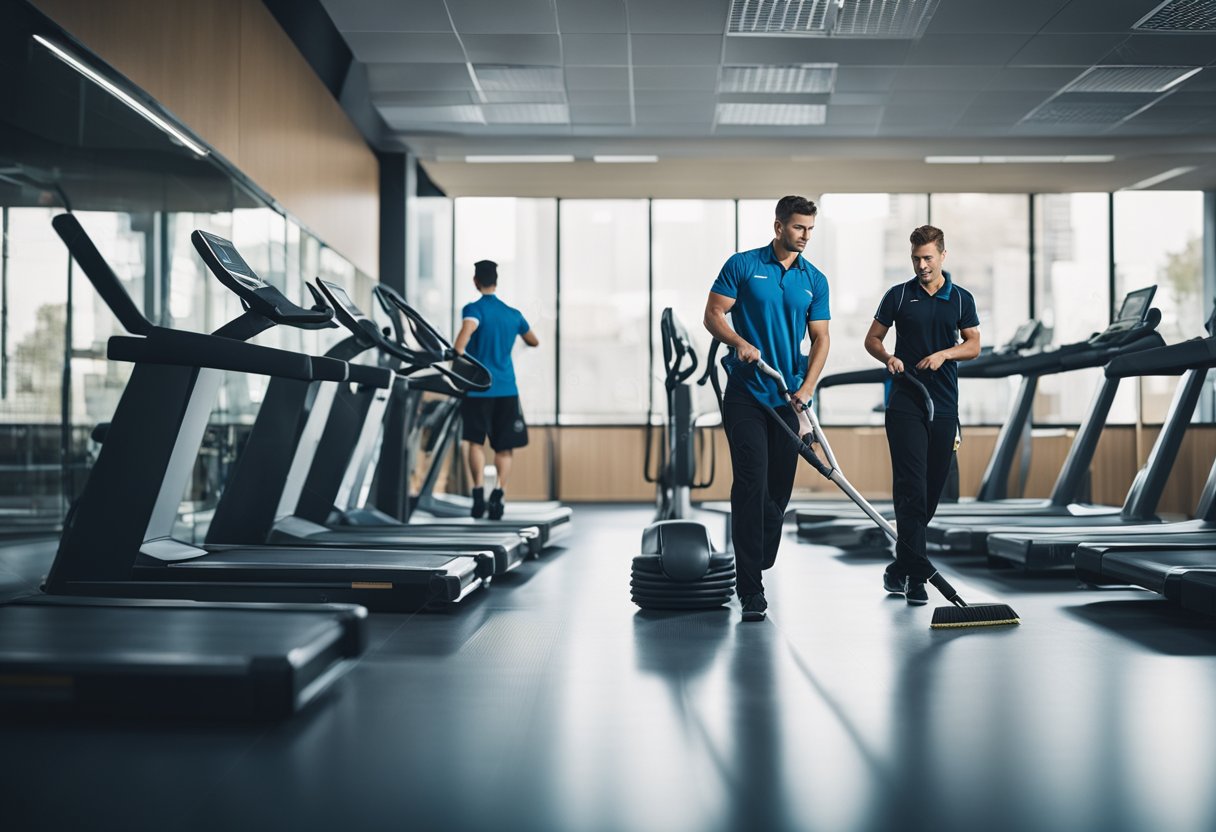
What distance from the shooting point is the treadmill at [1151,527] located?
3.77m

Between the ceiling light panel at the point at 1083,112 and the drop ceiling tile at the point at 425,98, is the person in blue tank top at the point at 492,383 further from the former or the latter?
the ceiling light panel at the point at 1083,112

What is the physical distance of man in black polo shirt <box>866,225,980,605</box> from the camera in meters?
3.71

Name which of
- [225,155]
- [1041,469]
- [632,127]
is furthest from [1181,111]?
[225,155]

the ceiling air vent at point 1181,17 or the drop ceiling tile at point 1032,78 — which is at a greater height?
the drop ceiling tile at point 1032,78

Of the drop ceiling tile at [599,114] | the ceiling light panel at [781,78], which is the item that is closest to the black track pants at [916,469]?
the ceiling light panel at [781,78]

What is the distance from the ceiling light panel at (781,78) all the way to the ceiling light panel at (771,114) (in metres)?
0.36

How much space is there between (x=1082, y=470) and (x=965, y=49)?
272cm

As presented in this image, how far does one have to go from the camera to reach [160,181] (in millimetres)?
4543

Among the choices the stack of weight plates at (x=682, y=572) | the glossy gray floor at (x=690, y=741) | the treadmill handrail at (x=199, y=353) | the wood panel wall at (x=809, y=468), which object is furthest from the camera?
the wood panel wall at (x=809, y=468)

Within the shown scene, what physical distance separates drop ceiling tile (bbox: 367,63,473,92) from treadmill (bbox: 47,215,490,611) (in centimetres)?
393

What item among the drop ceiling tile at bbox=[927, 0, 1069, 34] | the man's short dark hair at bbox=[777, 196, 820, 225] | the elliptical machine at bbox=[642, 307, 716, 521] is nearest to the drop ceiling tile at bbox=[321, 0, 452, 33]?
the elliptical machine at bbox=[642, 307, 716, 521]

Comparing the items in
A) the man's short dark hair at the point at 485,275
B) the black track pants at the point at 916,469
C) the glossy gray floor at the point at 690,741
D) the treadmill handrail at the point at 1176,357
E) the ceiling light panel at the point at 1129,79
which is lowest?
the glossy gray floor at the point at 690,741

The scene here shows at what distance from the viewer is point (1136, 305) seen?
5.64 m

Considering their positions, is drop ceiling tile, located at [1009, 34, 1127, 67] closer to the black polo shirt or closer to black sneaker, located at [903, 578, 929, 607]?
the black polo shirt
